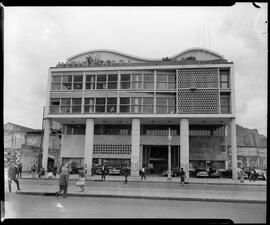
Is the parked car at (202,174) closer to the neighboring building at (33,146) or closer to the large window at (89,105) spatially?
the large window at (89,105)

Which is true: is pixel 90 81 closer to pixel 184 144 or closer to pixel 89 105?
pixel 89 105

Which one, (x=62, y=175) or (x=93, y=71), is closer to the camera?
(x=62, y=175)

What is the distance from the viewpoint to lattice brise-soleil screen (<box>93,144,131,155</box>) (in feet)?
126

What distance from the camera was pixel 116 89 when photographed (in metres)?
36.1

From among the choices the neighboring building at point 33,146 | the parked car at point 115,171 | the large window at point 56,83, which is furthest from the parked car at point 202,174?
the large window at point 56,83

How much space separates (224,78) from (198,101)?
3.97m

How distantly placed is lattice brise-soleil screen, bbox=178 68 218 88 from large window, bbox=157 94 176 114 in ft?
5.68

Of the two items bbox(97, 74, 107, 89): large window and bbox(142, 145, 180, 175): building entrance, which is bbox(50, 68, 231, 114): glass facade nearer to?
bbox(97, 74, 107, 89): large window

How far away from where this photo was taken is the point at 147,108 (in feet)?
117

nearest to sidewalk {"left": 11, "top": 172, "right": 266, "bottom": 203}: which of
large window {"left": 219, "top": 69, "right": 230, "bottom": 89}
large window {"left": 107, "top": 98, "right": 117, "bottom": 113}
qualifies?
large window {"left": 107, "top": 98, "right": 117, "bottom": 113}

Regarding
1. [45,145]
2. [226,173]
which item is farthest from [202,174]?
[45,145]

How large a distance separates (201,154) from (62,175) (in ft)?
91.0
